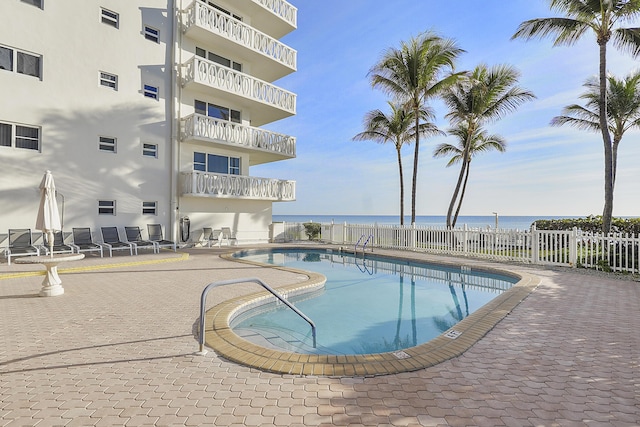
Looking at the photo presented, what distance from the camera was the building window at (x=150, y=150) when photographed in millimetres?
14591

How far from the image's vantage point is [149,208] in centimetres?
1466

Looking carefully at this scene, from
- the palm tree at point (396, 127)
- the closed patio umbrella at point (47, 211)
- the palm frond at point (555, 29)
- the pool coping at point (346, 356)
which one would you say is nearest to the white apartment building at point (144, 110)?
the palm tree at point (396, 127)

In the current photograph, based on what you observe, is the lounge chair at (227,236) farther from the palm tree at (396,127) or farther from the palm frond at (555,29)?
the palm frond at (555,29)

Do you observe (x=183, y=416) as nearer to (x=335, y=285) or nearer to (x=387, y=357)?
(x=387, y=357)

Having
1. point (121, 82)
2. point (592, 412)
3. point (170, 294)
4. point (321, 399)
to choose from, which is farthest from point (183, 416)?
point (121, 82)

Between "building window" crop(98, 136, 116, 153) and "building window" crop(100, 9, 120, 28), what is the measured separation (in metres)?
4.77

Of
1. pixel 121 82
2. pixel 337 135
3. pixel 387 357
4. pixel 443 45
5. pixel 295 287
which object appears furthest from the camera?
pixel 337 135

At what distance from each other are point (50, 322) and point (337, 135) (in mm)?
24080

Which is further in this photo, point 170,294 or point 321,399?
point 170,294

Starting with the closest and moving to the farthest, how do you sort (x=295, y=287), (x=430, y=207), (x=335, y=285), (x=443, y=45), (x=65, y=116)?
(x=295, y=287)
(x=335, y=285)
(x=65, y=116)
(x=443, y=45)
(x=430, y=207)

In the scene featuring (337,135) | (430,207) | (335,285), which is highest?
(337,135)

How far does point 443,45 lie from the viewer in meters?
17.0

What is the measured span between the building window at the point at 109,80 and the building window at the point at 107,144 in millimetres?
2169

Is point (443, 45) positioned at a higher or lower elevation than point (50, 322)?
higher
